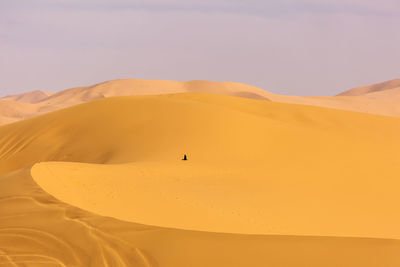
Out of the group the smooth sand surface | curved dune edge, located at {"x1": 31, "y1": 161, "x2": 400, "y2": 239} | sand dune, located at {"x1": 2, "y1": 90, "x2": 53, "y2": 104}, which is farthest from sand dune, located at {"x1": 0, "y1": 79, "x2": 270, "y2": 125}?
curved dune edge, located at {"x1": 31, "y1": 161, "x2": 400, "y2": 239}

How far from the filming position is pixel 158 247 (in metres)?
5.48

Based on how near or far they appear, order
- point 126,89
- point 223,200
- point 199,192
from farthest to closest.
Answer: point 126,89 < point 199,192 < point 223,200

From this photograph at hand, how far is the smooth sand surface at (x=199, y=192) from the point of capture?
544 cm

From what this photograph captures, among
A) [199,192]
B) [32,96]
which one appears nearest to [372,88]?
[32,96]

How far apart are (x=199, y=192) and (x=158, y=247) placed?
3.95m

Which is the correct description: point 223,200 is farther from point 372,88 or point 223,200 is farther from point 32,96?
point 32,96

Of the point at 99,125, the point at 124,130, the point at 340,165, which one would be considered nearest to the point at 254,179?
the point at 340,165

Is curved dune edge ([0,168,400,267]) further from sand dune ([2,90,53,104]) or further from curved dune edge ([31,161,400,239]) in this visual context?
sand dune ([2,90,53,104])

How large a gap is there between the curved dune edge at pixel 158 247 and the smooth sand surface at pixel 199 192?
0.06 feet

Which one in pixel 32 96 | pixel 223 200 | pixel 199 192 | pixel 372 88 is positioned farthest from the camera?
pixel 32 96

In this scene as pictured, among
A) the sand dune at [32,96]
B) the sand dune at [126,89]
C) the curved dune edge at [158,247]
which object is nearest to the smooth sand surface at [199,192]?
the curved dune edge at [158,247]

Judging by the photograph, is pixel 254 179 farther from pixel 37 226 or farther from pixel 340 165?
pixel 37 226

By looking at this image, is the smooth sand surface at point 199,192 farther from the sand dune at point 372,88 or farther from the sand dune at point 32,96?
the sand dune at point 32,96

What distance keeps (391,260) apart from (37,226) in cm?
479
